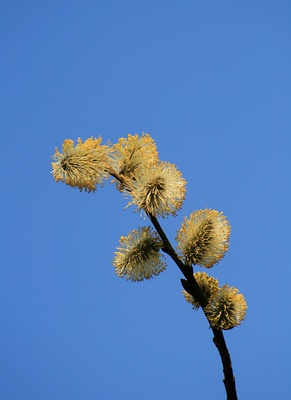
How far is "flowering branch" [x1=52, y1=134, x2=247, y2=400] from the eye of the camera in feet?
9.53

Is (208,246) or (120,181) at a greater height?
(120,181)

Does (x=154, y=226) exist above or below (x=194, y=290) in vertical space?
above

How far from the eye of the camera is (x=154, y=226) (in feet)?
9.68

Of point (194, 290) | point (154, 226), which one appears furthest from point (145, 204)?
point (194, 290)

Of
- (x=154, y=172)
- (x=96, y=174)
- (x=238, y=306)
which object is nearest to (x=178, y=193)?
(x=154, y=172)

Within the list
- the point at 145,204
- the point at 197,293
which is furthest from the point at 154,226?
the point at 197,293

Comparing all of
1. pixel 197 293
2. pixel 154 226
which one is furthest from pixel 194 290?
pixel 154 226

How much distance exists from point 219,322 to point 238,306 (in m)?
0.11

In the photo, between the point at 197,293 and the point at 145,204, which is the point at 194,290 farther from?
the point at 145,204

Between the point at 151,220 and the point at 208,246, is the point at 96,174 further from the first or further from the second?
the point at 208,246

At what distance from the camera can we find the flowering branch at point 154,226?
A: 114 inches

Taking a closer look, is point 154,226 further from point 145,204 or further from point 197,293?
point 197,293

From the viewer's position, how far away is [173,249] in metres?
2.96

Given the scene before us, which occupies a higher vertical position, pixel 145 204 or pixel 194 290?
pixel 145 204
